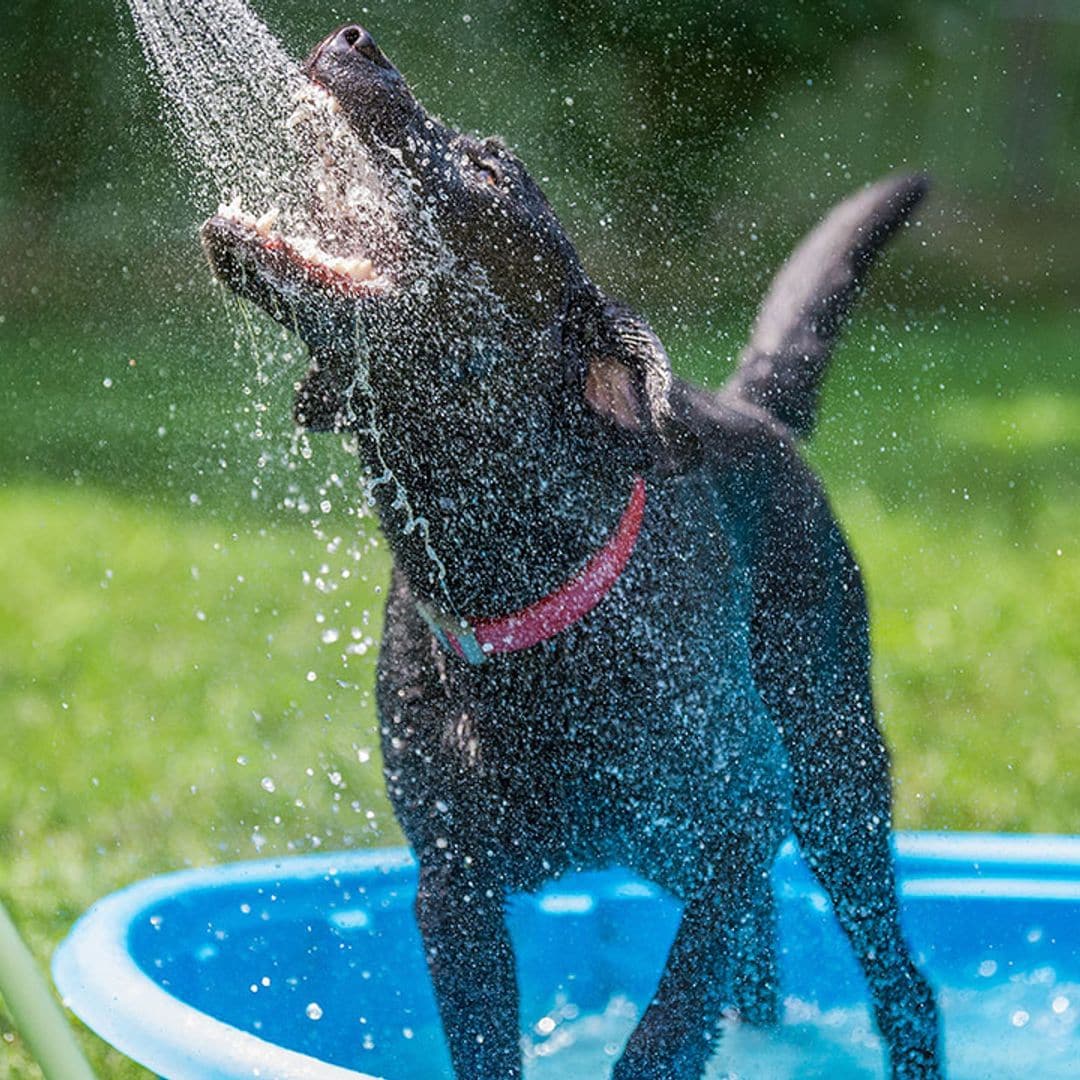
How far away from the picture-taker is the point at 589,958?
2820mm

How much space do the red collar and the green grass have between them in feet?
2.71

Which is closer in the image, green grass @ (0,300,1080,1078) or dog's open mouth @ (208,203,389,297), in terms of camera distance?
dog's open mouth @ (208,203,389,297)

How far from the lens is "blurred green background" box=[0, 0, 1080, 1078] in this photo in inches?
142

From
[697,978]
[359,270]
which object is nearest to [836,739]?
[697,978]

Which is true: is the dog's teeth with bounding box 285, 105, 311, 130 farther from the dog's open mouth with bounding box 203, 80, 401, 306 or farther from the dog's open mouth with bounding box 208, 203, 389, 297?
the dog's open mouth with bounding box 208, 203, 389, 297

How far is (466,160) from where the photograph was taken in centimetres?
197

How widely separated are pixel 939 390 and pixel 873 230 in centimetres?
295

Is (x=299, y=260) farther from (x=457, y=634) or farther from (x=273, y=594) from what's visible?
(x=273, y=594)

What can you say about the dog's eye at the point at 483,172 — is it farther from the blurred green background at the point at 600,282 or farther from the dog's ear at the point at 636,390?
the blurred green background at the point at 600,282

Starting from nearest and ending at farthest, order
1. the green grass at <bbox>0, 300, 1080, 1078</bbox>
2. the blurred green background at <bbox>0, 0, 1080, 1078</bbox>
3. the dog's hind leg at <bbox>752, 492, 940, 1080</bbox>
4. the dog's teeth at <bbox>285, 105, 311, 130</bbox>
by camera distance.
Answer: the dog's teeth at <bbox>285, 105, 311, 130</bbox> → the dog's hind leg at <bbox>752, 492, 940, 1080</bbox> → the green grass at <bbox>0, 300, 1080, 1078</bbox> → the blurred green background at <bbox>0, 0, 1080, 1078</bbox>

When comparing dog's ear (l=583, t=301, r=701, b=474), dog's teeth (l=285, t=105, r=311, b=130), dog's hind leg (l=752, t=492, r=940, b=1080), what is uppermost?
dog's teeth (l=285, t=105, r=311, b=130)

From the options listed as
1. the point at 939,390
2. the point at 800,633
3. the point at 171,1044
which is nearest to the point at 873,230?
the point at 800,633

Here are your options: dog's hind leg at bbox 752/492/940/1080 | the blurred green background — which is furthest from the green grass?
dog's hind leg at bbox 752/492/940/1080

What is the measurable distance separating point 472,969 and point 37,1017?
617 mm
